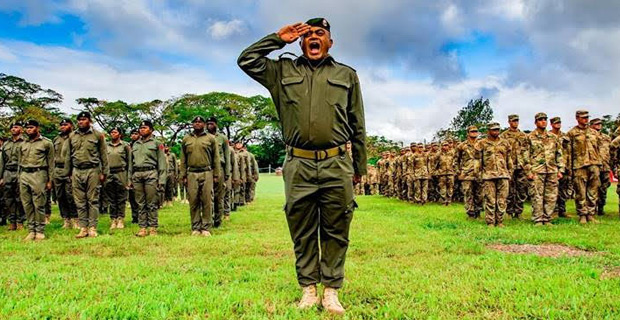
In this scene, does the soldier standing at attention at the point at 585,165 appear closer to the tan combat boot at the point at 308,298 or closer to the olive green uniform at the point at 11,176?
the tan combat boot at the point at 308,298

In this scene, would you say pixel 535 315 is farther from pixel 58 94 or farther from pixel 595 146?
pixel 58 94

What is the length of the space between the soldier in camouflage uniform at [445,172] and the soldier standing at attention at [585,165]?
222 inches

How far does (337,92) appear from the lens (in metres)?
3.85

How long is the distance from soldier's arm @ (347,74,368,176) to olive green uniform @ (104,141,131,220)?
24.6 ft

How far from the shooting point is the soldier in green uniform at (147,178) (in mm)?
8773

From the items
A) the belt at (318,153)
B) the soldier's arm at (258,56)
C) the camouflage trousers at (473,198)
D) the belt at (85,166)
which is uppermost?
the soldier's arm at (258,56)

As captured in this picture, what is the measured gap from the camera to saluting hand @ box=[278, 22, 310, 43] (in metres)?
3.83

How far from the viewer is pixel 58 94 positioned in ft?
107

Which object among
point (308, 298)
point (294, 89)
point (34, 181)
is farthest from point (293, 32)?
point (34, 181)

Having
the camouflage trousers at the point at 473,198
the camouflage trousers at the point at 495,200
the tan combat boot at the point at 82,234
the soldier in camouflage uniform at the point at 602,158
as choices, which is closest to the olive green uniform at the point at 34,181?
the tan combat boot at the point at 82,234

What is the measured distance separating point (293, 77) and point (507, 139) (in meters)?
8.14

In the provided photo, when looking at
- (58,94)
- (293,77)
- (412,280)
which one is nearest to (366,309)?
(412,280)

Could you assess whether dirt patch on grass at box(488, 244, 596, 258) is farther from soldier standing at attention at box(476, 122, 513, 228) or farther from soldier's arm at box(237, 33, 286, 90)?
soldier's arm at box(237, 33, 286, 90)

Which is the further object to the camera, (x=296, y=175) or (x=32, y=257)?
(x=32, y=257)
